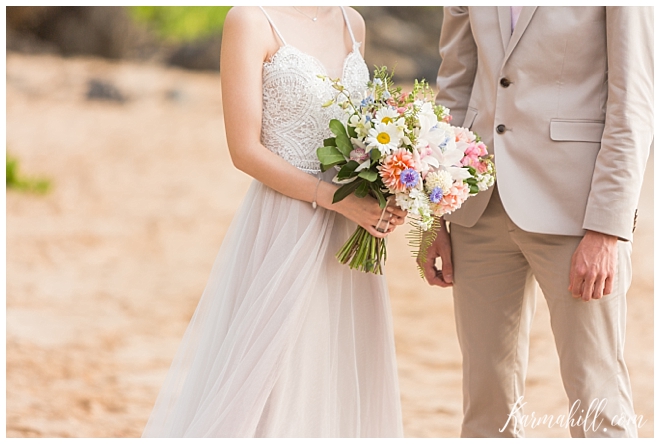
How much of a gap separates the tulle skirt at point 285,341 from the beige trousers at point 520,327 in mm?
338

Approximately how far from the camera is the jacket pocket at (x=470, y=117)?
2504 mm

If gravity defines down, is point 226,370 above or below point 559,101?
below

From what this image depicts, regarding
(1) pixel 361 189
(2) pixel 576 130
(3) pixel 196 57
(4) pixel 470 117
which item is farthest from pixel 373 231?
(3) pixel 196 57

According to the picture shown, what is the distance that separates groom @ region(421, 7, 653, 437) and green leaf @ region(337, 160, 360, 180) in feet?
1.82

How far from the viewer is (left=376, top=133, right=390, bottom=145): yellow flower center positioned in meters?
2.06

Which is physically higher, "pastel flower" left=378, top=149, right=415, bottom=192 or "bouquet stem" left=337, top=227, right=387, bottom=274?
"pastel flower" left=378, top=149, right=415, bottom=192

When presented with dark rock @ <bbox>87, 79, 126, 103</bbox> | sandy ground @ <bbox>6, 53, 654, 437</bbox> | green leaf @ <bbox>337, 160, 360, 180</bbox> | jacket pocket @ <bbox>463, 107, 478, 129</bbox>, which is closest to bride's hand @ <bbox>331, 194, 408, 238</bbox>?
green leaf @ <bbox>337, 160, 360, 180</bbox>

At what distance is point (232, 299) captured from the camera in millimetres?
2420

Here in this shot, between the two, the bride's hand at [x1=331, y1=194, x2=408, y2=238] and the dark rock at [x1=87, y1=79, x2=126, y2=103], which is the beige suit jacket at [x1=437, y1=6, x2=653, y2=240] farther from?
the dark rock at [x1=87, y1=79, x2=126, y2=103]

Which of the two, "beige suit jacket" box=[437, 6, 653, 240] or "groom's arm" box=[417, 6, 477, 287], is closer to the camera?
"beige suit jacket" box=[437, 6, 653, 240]

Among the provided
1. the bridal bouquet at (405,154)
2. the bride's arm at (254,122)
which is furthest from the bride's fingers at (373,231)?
the bridal bouquet at (405,154)

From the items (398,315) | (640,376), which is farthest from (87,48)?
(640,376)

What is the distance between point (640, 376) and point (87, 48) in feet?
59.8
